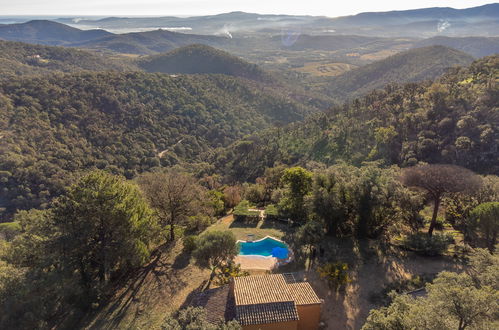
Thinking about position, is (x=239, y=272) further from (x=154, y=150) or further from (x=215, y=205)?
(x=154, y=150)

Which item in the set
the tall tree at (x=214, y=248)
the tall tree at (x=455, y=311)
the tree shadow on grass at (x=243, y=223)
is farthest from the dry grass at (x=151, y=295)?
the tall tree at (x=455, y=311)

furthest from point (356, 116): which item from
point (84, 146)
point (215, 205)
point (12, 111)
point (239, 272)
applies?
point (12, 111)

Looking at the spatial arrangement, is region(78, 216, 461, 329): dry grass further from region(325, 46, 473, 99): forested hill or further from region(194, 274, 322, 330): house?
region(325, 46, 473, 99): forested hill

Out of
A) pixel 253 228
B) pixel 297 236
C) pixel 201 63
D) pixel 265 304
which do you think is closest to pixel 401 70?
pixel 201 63

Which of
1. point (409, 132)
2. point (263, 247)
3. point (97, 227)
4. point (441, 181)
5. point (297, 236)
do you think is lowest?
point (263, 247)

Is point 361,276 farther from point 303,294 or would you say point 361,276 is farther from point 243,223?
point 243,223

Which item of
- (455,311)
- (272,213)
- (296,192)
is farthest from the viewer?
(272,213)

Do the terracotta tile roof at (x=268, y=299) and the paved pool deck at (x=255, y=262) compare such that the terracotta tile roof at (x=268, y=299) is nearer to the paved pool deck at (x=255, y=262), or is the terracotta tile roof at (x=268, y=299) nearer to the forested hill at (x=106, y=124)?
the paved pool deck at (x=255, y=262)
